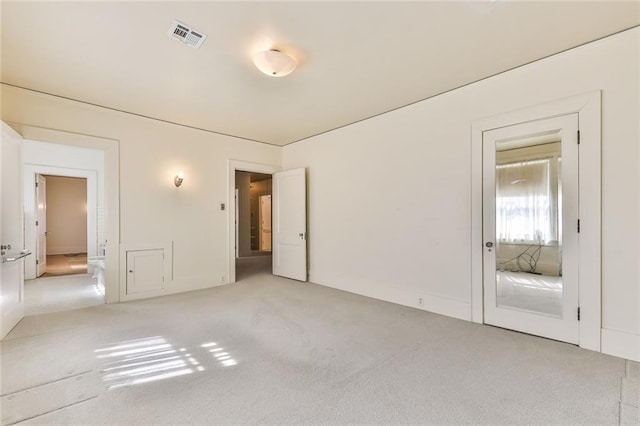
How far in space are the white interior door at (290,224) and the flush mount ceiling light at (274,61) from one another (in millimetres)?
2890

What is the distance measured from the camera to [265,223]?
38.1 feet

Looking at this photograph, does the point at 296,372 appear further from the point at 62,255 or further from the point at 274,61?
the point at 62,255

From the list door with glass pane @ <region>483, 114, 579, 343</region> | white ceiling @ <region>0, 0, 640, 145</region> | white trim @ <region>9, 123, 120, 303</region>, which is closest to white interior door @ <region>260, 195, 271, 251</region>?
white trim @ <region>9, 123, 120, 303</region>

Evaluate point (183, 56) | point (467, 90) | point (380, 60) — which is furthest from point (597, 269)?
point (183, 56)

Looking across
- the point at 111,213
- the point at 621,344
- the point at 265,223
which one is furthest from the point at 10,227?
the point at 265,223

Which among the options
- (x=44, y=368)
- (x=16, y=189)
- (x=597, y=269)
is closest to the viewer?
(x=44, y=368)

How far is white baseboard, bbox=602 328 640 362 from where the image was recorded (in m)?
2.49

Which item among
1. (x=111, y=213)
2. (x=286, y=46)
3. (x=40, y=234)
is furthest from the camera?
(x=40, y=234)

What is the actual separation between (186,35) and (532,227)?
3905 mm

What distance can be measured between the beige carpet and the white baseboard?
4.8 inches

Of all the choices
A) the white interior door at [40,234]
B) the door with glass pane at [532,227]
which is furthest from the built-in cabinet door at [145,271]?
the door with glass pane at [532,227]

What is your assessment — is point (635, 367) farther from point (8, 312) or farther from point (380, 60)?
point (8, 312)

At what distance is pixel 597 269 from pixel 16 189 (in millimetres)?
6228

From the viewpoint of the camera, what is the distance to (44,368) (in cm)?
236
